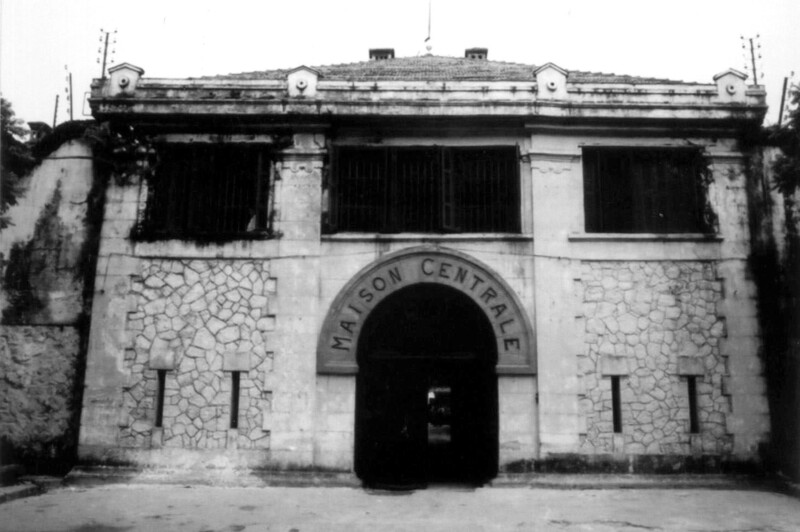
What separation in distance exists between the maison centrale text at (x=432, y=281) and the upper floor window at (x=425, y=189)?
73 centimetres

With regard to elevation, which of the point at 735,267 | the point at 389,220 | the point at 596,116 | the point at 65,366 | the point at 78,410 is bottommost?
the point at 78,410

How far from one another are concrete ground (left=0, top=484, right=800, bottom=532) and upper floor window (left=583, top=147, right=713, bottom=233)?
4851 mm

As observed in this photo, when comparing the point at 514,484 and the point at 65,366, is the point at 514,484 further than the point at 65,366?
No

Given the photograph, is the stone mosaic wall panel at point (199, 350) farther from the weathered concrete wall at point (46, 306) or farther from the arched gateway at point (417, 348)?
the arched gateway at point (417, 348)

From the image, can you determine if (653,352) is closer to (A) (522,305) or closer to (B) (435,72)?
(A) (522,305)

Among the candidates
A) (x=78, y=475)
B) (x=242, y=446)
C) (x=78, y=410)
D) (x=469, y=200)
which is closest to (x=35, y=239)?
(x=78, y=410)

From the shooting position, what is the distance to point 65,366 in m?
12.4

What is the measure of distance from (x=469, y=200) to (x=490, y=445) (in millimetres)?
4756

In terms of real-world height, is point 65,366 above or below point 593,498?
above

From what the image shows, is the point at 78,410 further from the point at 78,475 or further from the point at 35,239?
the point at 35,239

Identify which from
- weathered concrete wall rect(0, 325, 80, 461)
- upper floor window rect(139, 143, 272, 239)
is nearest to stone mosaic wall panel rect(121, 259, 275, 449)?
upper floor window rect(139, 143, 272, 239)

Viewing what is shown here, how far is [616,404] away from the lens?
11953mm

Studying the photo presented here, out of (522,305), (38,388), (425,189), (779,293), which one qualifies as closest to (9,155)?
(38,388)

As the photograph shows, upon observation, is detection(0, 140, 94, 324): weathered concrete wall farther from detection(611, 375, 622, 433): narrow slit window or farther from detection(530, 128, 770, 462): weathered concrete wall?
detection(611, 375, 622, 433): narrow slit window
